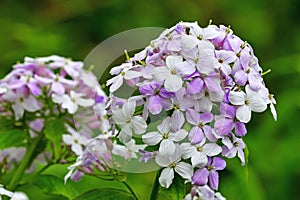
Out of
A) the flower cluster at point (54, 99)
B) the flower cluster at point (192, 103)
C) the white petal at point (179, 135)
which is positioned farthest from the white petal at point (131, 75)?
the flower cluster at point (54, 99)

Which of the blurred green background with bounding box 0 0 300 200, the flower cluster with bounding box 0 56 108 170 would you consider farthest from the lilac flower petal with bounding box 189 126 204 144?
the blurred green background with bounding box 0 0 300 200

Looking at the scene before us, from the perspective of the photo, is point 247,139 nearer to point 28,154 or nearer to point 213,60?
point 28,154

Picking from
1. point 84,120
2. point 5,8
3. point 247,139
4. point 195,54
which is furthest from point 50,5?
point 195,54

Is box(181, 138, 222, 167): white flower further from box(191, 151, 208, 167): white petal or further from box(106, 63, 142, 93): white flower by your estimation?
box(106, 63, 142, 93): white flower

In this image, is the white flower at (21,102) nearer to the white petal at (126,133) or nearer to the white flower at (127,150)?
the white flower at (127,150)

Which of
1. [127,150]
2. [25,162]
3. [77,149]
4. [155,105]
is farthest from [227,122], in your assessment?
[25,162]

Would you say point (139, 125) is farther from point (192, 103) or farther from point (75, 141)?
point (75, 141)

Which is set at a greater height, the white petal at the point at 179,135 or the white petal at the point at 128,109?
the white petal at the point at 128,109
